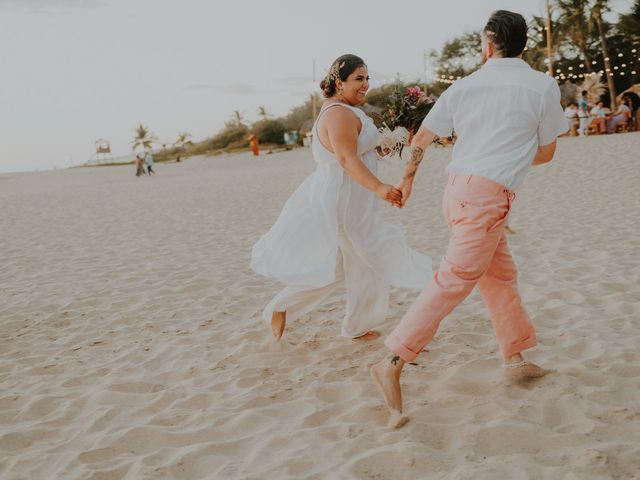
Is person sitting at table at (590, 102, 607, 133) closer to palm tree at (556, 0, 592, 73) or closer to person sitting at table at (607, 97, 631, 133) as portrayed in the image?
person sitting at table at (607, 97, 631, 133)

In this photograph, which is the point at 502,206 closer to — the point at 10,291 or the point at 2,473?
the point at 2,473

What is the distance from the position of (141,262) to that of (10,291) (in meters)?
1.59

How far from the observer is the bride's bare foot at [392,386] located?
2.94 m

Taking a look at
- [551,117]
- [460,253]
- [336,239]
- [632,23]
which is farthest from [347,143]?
[632,23]

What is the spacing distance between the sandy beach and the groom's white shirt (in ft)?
3.71

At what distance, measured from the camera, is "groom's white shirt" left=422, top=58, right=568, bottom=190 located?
9.13 ft

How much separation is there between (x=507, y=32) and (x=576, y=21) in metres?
38.9

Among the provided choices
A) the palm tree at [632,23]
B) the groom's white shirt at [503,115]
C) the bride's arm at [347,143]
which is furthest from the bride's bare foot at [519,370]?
the palm tree at [632,23]

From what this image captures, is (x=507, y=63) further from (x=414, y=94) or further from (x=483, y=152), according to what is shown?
(x=414, y=94)

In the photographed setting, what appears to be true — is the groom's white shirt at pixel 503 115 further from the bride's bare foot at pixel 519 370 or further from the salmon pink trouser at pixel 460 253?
the bride's bare foot at pixel 519 370

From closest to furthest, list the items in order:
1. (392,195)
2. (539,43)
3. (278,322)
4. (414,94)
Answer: (392,195) < (414,94) < (278,322) < (539,43)

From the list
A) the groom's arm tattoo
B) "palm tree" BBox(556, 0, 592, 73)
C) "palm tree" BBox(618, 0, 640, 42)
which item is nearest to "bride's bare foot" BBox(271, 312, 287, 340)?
the groom's arm tattoo

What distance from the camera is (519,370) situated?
10.9 feet

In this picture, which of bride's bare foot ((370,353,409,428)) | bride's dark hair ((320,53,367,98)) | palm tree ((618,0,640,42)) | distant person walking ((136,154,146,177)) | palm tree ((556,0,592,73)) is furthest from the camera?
palm tree ((556,0,592,73))
